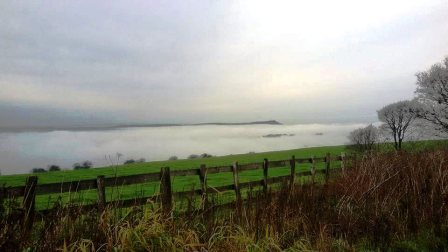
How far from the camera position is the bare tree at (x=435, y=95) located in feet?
100

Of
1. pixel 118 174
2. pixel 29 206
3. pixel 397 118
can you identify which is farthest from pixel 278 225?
pixel 397 118

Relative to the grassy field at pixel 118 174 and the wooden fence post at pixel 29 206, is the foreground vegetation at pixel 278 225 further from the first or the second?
the grassy field at pixel 118 174

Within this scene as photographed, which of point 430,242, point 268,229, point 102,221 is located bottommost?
point 430,242

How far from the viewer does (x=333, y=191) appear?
911cm

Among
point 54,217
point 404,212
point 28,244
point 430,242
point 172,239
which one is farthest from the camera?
point 404,212

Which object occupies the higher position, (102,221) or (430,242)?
(102,221)

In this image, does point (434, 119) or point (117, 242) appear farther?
point (434, 119)

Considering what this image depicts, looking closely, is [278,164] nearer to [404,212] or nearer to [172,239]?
[404,212]

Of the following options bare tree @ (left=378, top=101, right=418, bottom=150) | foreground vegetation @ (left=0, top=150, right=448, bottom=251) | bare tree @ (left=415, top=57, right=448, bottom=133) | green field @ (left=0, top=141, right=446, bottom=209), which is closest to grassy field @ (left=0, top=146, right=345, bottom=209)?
green field @ (left=0, top=141, right=446, bottom=209)

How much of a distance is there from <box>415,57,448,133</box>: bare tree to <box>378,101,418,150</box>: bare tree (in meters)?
5.20

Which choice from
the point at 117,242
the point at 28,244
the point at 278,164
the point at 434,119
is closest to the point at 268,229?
the point at 117,242

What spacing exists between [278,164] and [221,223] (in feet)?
27.4

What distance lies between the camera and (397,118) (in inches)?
1623

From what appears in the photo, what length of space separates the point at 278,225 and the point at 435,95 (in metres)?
30.0
